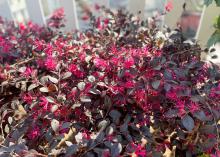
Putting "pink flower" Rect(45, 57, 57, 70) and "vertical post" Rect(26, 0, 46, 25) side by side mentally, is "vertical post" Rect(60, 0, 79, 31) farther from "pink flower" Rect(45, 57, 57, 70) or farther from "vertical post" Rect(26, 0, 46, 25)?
"pink flower" Rect(45, 57, 57, 70)

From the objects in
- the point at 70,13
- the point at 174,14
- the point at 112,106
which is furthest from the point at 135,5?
the point at 112,106

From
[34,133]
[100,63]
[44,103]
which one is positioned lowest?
[34,133]

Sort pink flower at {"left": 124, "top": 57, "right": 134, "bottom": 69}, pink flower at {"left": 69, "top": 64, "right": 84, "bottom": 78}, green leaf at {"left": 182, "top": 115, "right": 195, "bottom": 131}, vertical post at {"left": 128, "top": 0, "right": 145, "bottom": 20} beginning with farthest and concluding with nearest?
vertical post at {"left": 128, "top": 0, "right": 145, "bottom": 20}
pink flower at {"left": 69, "top": 64, "right": 84, "bottom": 78}
pink flower at {"left": 124, "top": 57, "right": 134, "bottom": 69}
green leaf at {"left": 182, "top": 115, "right": 195, "bottom": 131}

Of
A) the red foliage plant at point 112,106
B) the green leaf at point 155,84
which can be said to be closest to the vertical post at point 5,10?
the red foliage plant at point 112,106

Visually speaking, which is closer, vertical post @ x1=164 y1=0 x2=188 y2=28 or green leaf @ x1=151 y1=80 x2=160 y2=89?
green leaf @ x1=151 y1=80 x2=160 y2=89

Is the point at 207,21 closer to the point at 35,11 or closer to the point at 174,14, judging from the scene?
the point at 174,14

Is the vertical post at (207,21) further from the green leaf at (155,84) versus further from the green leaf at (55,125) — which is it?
the green leaf at (55,125)

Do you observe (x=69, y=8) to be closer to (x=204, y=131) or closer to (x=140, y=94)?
(x=140, y=94)

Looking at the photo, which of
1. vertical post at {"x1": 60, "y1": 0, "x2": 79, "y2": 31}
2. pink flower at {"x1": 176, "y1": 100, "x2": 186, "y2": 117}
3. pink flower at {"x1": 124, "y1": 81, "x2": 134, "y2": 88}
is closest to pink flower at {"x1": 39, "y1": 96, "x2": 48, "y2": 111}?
pink flower at {"x1": 124, "y1": 81, "x2": 134, "y2": 88}
